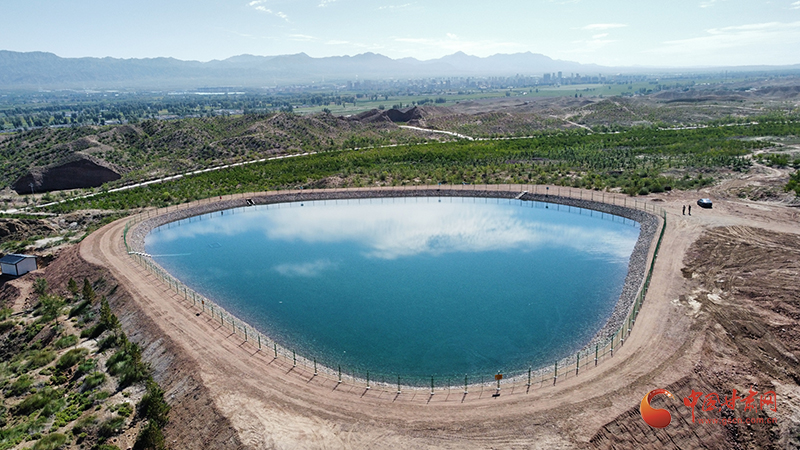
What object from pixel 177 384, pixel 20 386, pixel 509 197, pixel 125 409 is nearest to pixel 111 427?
pixel 125 409

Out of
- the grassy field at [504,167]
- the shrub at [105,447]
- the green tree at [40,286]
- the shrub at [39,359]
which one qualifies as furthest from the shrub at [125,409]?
the grassy field at [504,167]

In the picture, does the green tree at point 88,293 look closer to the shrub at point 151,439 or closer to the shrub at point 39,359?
the shrub at point 39,359

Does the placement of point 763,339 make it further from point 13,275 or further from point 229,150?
point 229,150

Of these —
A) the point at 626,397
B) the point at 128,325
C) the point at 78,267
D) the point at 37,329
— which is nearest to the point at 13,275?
the point at 78,267

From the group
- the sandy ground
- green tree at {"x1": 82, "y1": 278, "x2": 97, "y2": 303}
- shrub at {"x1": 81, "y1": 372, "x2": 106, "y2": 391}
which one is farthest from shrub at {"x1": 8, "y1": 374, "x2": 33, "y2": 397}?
green tree at {"x1": 82, "y1": 278, "x2": 97, "y2": 303}

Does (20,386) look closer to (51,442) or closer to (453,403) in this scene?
(51,442)

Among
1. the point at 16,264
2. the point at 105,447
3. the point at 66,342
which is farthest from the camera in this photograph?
the point at 16,264
